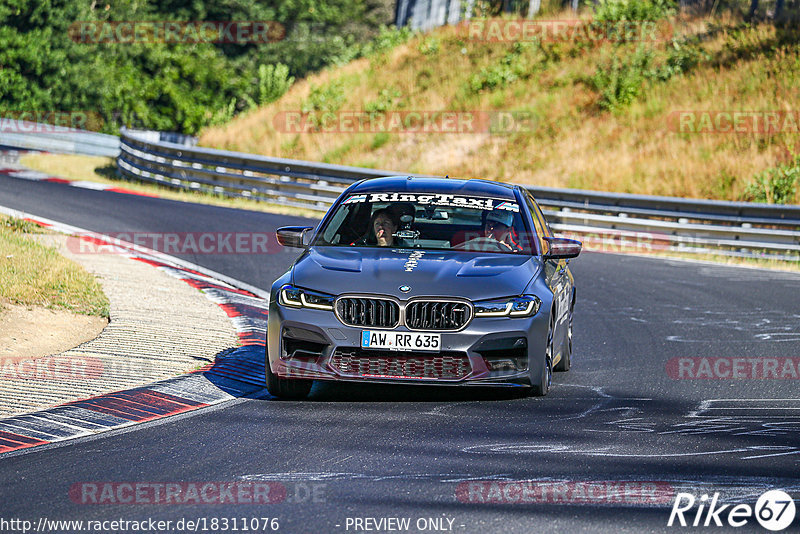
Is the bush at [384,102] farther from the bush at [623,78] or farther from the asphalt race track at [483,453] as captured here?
the asphalt race track at [483,453]

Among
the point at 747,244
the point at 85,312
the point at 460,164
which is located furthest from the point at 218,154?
the point at 85,312

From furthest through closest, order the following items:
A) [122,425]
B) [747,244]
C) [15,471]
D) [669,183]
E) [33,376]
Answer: [669,183], [747,244], [33,376], [122,425], [15,471]

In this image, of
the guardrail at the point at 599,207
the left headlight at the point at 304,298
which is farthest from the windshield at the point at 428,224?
the guardrail at the point at 599,207

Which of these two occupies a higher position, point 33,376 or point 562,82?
point 562,82

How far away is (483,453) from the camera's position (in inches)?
251

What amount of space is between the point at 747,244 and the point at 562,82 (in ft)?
47.5

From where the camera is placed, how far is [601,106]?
31609 millimetres

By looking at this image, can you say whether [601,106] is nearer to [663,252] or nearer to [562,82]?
[562,82]

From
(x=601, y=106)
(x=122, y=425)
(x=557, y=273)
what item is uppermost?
(x=601, y=106)

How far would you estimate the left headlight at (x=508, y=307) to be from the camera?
25.2 feet

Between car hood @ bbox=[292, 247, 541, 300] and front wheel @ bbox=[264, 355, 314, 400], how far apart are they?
67cm

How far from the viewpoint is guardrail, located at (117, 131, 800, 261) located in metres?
20.4

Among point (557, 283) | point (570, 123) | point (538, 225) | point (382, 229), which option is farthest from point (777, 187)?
point (382, 229)

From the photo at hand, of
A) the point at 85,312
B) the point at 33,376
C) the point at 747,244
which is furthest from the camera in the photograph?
the point at 747,244
